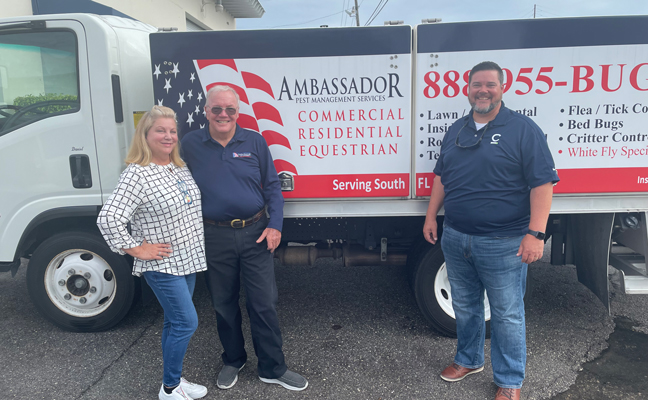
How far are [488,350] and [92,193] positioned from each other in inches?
121

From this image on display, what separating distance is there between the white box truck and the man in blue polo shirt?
0.35 meters

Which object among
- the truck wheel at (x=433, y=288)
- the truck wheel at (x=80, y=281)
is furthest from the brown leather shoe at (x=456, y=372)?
the truck wheel at (x=80, y=281)

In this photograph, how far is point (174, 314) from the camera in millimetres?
2459

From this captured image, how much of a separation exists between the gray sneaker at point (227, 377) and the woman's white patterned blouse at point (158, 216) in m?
0.80

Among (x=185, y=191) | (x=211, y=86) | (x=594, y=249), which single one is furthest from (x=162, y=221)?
(x=594, y=249)

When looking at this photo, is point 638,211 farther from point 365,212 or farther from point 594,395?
point 365,212

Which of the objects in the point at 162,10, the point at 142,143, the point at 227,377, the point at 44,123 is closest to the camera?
the point at 142,143

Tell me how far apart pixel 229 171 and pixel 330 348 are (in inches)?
62.1

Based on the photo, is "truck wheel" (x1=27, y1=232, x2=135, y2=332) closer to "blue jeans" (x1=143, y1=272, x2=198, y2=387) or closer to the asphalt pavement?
the asphalt pavement

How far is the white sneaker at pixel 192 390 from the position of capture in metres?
2.69

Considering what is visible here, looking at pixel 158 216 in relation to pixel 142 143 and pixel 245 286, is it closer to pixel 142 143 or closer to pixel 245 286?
pixel 142 143

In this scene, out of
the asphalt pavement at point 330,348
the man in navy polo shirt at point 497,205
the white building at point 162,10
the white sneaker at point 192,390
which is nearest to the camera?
the man in navy polo shirt at point 497,205

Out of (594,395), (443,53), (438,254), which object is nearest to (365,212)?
(438,254)

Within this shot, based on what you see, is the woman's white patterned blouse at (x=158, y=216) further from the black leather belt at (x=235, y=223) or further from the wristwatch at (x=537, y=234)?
the wristwatch at (x=537, y=234)
